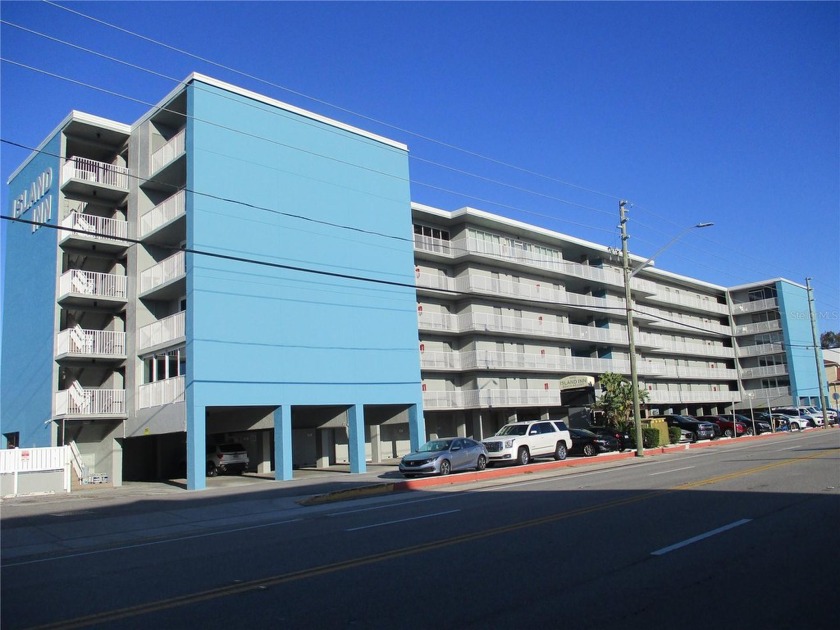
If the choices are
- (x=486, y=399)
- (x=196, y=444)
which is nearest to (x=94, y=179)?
(x=196, y=444)

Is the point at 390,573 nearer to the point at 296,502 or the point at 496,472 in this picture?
the point at 296,502

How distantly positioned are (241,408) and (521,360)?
70.6 feet

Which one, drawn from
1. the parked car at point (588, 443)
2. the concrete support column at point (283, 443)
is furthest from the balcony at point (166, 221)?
the parked car at point (588, 443)

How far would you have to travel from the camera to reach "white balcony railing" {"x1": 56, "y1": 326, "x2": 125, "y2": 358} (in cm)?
2888

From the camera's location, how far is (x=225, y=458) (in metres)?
32.3

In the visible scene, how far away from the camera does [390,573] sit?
26.8 ft

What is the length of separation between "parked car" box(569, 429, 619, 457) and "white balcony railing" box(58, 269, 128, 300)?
73.2 feet

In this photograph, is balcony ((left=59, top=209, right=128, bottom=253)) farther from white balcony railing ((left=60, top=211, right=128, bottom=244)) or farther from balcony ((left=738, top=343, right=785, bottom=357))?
balcony ((left=738, top=343, right=785, bottom=357))

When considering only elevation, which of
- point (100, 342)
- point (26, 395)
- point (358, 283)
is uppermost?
point (358, 283)

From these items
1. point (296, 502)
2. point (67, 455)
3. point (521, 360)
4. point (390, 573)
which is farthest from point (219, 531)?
point (521, 360)

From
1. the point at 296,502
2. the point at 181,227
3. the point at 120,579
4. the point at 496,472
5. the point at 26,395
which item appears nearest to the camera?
the point at 120,579

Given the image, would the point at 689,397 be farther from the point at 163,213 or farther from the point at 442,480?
the point at 163,213

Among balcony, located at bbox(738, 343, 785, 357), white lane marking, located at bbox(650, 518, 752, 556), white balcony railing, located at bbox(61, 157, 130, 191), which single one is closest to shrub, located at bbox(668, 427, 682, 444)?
white lane marking, located at bbox(650, 518, 752, 556)

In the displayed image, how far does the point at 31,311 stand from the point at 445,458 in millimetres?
21788
